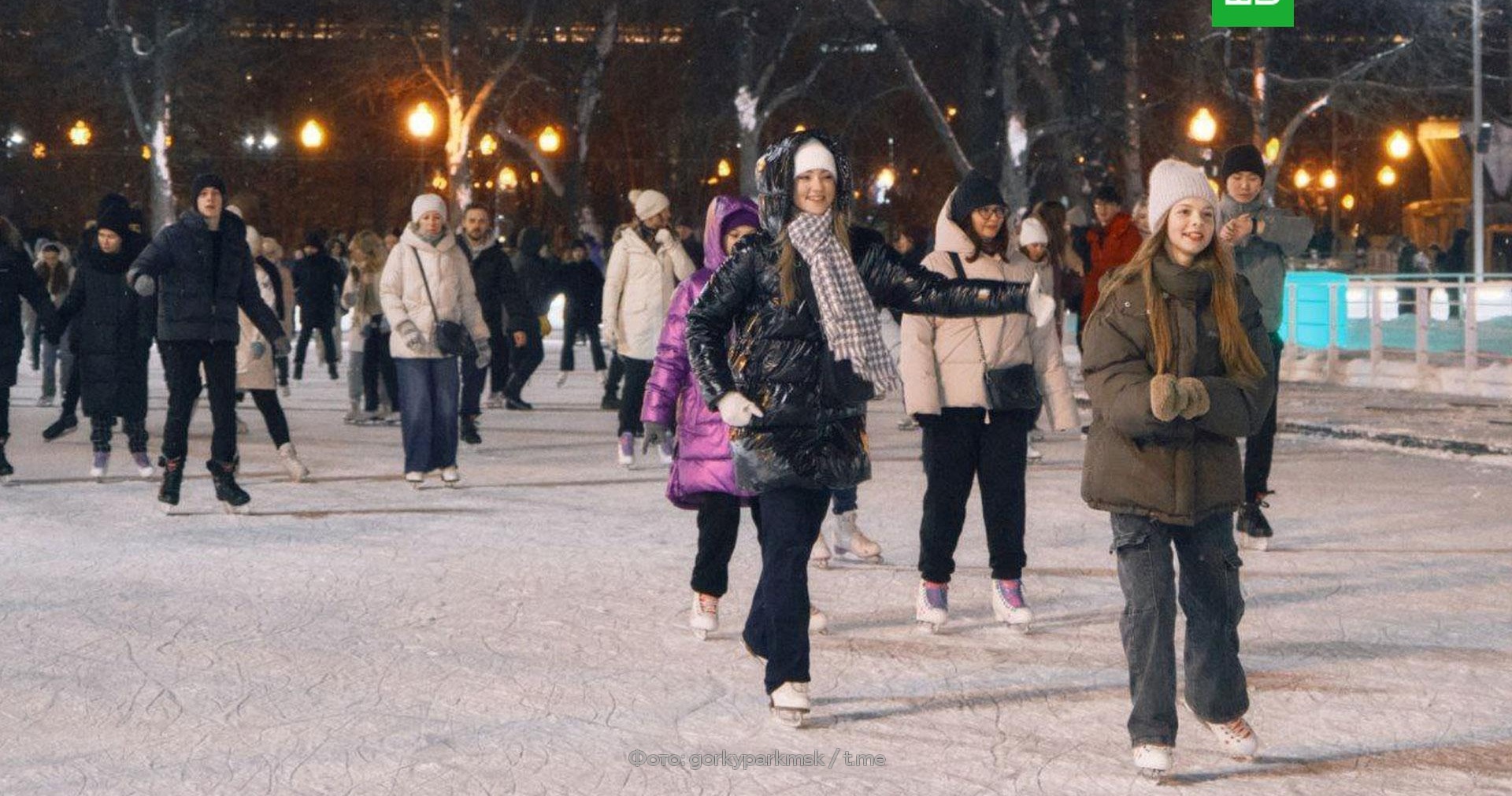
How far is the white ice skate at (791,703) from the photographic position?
5.89 meters

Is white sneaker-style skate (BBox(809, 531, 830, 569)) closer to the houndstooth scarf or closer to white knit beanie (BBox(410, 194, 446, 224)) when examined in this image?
the houndstooth scarf

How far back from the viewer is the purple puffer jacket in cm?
697

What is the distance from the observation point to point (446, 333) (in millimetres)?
11844

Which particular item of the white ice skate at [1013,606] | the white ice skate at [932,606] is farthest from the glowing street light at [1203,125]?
the white ice skate at [932,606]

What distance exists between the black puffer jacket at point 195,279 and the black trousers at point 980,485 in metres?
4.44

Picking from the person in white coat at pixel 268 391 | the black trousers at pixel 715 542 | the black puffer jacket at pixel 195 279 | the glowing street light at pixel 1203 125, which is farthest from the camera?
the glowing street light at pixel 1203 125

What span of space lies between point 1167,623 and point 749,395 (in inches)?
51.2

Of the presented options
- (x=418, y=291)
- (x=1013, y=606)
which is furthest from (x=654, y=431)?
(x=418, y=291)

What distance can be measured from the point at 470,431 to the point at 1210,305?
10089 mm

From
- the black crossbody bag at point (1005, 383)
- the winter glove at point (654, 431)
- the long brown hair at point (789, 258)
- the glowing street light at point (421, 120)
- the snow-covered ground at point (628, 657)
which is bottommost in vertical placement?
the snow-covered ground at point (628, 657)

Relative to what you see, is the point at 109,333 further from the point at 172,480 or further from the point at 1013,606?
the point at 1013,606

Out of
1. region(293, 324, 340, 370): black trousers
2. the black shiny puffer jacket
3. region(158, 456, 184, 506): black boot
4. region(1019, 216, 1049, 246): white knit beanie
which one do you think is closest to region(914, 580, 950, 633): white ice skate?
the black shiny puffer jacket

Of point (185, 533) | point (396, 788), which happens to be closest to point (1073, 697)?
point (396, 788)

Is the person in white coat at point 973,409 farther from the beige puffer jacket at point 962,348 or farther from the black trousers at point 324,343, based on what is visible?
the black trousers at point 324,343
